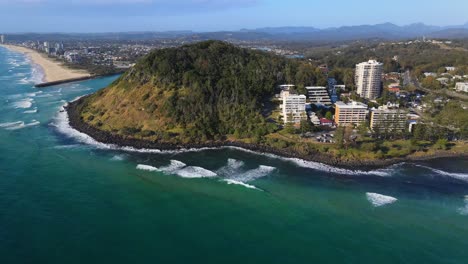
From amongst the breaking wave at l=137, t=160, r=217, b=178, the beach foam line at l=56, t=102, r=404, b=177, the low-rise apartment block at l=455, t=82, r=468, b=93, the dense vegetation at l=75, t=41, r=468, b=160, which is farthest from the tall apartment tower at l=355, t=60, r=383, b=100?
the breaking wave at l=137, t=160, r=217, b=178

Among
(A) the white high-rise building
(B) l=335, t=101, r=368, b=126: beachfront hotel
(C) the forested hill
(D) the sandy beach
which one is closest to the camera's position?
(C) the forested hill

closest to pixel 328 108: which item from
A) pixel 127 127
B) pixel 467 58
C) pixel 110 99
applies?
pixel 127 127

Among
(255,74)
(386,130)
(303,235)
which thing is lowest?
(303,235)

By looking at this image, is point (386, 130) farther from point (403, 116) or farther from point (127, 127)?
point (127, 127)

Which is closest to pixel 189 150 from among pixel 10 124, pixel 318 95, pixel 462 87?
pixel 318 95

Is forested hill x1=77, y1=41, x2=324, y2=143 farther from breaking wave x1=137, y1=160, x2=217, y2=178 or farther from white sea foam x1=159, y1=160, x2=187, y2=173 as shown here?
breaking wave x1=137, y1=160, x2=217, y2=178

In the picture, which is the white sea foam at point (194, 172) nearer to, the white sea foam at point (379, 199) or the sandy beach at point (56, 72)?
the white sea foam at point (379, 199)
